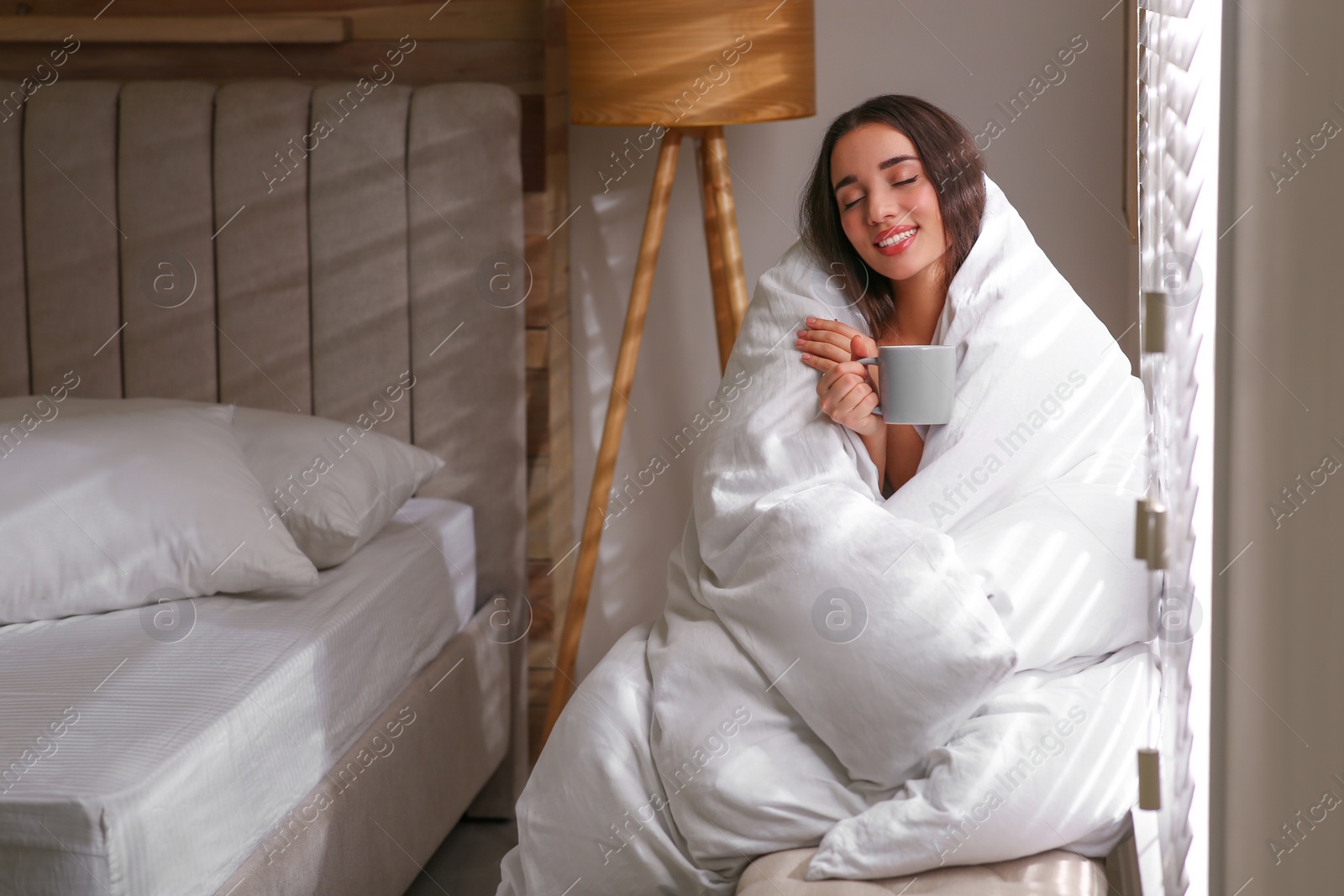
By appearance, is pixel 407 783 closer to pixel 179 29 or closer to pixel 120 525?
pixel 120 525

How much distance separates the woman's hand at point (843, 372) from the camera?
55.2 inches

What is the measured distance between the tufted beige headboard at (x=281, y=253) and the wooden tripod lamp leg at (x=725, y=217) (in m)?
0.36

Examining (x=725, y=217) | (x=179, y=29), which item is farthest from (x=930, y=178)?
(x=179, y=29)

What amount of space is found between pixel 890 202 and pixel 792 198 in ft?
2.34

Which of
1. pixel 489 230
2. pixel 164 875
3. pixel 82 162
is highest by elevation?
pixel 82 162

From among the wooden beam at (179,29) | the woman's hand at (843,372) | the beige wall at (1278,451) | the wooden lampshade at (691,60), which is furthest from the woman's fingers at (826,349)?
the wooden beam at (179,29)

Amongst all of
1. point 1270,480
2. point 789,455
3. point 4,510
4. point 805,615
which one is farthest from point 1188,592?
point 4,510

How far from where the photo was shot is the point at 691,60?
1.76 meters

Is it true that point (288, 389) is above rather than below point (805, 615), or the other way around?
above

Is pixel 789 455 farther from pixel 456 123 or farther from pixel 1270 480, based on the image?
pixel 456 123

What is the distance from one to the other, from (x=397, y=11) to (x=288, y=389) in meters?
0.75

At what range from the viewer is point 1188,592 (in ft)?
2.59

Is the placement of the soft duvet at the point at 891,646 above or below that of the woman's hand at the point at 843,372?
below

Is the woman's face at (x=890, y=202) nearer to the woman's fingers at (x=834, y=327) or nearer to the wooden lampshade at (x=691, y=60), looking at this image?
the woman's fingers at (x=834, y=327)
